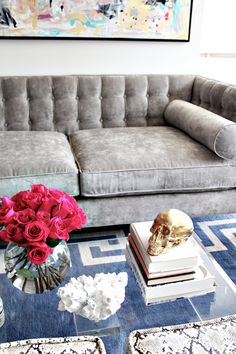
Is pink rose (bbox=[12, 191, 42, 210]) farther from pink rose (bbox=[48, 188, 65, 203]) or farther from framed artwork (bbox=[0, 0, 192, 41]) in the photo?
framed artwork (bbox=[0, 0, 192, 41])

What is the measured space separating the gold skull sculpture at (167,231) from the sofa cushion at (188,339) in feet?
0.86

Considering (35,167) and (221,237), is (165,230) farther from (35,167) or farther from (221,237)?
(221,237)

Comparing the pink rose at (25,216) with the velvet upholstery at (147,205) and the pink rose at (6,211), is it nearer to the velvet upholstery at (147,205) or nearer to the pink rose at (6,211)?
the pink rose at (6,211)

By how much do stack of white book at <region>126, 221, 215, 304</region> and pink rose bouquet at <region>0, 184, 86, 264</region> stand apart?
0.31 meters

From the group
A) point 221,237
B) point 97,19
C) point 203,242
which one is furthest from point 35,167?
point 97,19

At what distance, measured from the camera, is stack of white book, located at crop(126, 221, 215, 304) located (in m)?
1.15

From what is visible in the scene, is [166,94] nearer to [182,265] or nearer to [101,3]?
[101,3]

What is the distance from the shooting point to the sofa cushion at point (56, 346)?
0.86m

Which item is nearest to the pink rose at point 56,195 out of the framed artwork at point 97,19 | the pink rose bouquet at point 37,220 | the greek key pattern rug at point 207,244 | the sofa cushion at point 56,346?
the pink rose bouquet at point 37,220

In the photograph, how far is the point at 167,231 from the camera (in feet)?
3.69

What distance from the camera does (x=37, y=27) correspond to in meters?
2.27

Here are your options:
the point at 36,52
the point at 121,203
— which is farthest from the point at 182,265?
the point at 36,52

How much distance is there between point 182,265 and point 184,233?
0.11 m

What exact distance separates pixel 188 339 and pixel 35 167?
1065 millimetres
